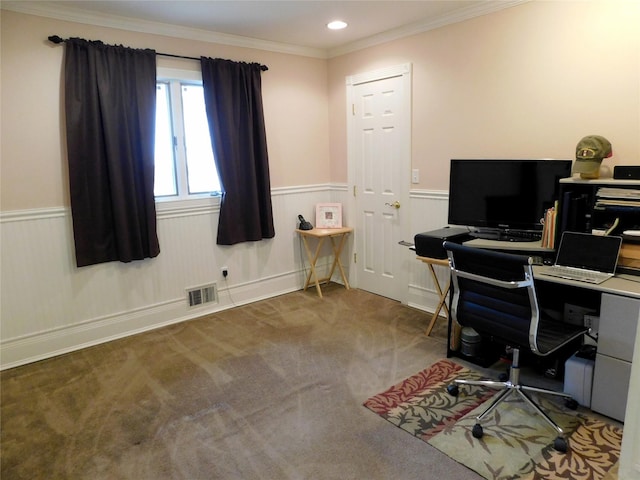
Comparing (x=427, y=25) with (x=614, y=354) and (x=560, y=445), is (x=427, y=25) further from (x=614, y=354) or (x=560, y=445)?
(x=560, y=445)

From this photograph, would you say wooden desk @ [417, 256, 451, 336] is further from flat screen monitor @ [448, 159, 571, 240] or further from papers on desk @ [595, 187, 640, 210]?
papers on desk @ [595, 187, 640, 210]

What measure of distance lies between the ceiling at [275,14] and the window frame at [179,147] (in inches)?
14.3

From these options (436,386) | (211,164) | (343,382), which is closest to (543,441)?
(436,386)

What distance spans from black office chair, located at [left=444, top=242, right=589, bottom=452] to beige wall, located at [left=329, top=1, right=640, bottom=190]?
1312 mm

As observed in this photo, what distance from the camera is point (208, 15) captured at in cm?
334

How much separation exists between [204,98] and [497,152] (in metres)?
2.52

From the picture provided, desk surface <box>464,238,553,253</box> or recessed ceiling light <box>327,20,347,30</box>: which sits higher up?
recessed ceiling light <box>327,20,347,30</box>

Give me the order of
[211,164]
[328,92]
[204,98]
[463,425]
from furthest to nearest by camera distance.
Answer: [328,92]
[211,164]
[204,98]
[463,425]

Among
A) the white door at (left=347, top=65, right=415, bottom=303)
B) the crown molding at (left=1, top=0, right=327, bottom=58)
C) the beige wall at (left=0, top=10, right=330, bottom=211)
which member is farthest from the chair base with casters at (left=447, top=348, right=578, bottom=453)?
the crown molding at (left=1, top=0, right=327, bottom=58)

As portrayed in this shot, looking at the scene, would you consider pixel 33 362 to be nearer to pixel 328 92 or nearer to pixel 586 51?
pixel 328 92

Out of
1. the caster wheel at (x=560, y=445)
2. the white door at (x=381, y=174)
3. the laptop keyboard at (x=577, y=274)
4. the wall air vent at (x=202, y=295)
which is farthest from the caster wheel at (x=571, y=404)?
the wall air vent at (x=202, y=295)

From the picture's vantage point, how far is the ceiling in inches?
120

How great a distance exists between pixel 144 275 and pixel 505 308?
2908mm

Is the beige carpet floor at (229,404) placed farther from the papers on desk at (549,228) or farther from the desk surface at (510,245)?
the papers on desk at (549,228)
